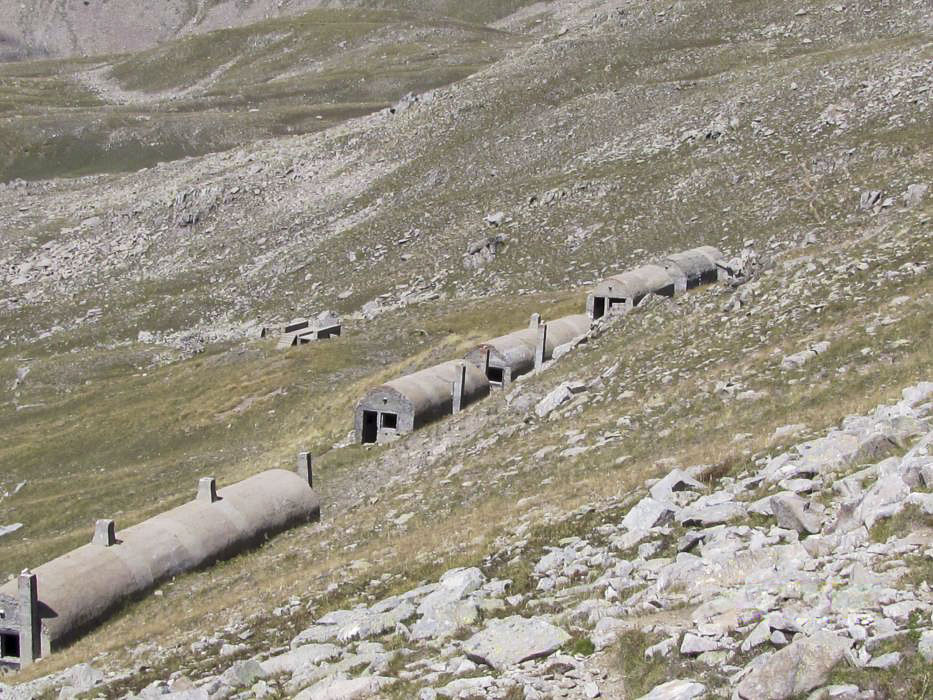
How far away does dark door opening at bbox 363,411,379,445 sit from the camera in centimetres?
4681

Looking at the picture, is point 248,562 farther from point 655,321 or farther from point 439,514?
point 655,321

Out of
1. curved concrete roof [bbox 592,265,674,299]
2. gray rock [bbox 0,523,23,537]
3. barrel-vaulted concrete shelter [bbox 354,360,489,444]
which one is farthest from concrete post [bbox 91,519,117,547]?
curved concrete roof [bbox 592,265,674,299]

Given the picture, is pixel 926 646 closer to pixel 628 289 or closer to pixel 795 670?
pixel 795 670

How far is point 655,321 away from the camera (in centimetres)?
4159

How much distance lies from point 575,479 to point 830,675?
600 inches

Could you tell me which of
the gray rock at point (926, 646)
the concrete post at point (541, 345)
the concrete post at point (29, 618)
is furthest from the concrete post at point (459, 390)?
the gray rock at point (926, 646)

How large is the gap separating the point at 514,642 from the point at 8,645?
19.8 metres

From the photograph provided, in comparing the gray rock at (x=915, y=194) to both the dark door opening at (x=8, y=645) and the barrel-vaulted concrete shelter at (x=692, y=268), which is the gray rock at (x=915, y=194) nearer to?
the barrel-vaulted concrete shelter at (x=692, y=268)

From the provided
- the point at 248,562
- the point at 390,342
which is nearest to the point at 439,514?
the point at 248,562

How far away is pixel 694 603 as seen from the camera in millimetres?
14828

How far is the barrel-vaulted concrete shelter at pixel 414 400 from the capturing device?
45.2 m

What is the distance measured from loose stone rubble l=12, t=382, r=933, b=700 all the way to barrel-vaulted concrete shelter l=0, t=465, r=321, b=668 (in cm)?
865

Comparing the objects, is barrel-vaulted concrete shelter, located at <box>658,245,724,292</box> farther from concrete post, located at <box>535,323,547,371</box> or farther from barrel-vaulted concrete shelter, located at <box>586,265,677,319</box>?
concrete post, located at <box>535,323,547,371</box>

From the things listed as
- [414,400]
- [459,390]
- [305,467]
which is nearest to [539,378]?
[459,390]
